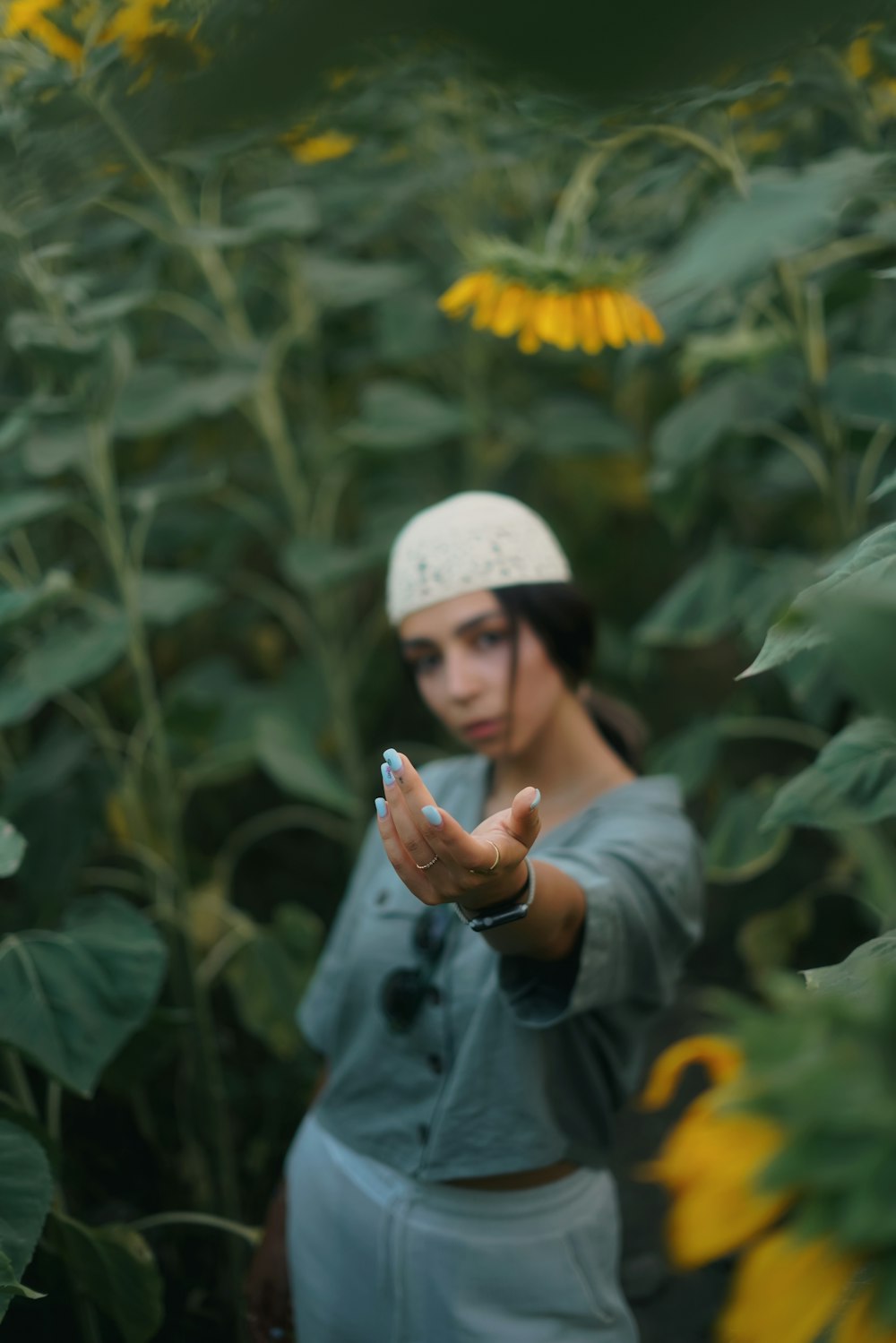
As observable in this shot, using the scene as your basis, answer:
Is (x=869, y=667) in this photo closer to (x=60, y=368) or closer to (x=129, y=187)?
(x=60, y=368)

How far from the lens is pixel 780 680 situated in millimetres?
1714

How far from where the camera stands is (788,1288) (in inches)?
12.9

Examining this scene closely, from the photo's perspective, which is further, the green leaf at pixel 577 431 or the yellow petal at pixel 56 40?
the green leaf at pixel 577 431

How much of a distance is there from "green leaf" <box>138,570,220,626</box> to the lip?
61 cm

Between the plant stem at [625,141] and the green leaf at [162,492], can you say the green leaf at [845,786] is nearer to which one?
the plant stem at [625,141]

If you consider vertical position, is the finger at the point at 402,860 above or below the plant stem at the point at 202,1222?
above

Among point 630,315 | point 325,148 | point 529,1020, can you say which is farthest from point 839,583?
point 325,148

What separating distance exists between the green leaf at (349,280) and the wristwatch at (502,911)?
1246 millimetres

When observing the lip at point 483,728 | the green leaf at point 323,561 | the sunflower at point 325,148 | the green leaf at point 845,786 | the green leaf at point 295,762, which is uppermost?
the sunflower at point 325,148

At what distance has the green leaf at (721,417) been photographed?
Answer: 1.53 metres

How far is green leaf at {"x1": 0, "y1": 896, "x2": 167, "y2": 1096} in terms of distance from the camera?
3.49ft

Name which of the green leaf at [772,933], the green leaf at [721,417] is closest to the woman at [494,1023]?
the green leaf at [721,417]

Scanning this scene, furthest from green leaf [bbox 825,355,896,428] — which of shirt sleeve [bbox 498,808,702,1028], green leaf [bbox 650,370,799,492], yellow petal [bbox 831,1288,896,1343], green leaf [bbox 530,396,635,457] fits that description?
yellow petal [bbox 831,1288,896,1343]

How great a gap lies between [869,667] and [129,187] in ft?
5.75
